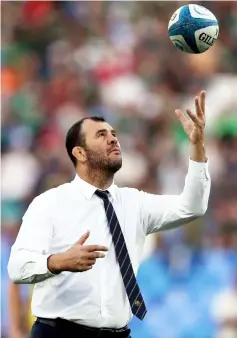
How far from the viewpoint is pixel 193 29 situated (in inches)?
245

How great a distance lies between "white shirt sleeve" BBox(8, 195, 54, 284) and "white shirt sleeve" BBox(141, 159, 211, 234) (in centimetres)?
64

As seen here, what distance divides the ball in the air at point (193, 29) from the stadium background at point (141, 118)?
3177mm

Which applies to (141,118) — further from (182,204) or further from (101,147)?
(182,204)

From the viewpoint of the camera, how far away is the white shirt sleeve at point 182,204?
5.60 metres

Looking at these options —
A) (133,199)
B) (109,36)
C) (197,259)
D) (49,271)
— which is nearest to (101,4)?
(109,36)

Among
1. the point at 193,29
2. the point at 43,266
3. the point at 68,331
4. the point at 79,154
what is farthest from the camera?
the point at 193,29

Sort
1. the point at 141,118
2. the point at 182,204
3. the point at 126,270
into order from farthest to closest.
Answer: the point at 141,118
the point at 182,204
the point at 126,270

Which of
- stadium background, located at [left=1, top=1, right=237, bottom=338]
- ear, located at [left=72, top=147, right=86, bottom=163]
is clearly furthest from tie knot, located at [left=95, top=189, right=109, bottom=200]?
stadium background, located at [left=1, top=1, right=237, bottom=338]

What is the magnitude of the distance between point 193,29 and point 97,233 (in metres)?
1.48

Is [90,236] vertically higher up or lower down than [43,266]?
higher up

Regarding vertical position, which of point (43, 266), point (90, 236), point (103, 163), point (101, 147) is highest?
point (101, 147)

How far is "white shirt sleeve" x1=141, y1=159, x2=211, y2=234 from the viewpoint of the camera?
5.60m

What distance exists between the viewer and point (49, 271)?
5.08 metres

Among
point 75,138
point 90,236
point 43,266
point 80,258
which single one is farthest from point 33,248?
point 75,138
